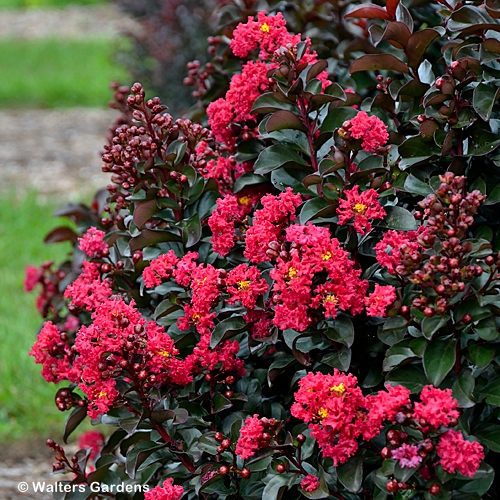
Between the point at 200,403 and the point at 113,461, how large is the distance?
354mm

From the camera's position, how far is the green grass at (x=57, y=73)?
10430 mm

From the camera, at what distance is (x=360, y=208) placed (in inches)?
64.9

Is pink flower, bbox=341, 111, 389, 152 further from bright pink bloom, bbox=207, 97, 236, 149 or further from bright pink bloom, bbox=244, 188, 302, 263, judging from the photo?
bright pink bloom, bbox=207, 97, 236, 149

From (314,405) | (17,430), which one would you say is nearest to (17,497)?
(17,430)

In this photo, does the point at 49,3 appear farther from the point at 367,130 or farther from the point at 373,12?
the point at 367,130

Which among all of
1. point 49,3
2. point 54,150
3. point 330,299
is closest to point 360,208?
point 330,299

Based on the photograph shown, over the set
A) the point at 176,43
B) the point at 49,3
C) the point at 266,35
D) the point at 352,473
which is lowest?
the point at 49,3

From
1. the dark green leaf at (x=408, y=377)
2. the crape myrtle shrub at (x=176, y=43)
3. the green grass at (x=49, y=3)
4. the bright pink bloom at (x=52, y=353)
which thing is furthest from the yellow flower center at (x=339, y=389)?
the green grass at (x=49, y=3)

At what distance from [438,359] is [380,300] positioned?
0.51 feet

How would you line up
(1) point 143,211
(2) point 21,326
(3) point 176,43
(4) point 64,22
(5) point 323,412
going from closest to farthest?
(5) point 323,412 → (1) point 143,211 → (2) point 21,326 → (3) point 176,43 → (4) point 64,22

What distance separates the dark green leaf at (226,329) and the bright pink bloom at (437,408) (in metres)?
0.46

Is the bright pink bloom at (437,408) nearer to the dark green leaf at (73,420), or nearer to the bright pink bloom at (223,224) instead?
the bright pink bloom at (223,224)

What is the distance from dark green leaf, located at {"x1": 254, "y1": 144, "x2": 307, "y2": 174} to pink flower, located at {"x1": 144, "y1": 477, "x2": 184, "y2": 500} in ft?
2.39

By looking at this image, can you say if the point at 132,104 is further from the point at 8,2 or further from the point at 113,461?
the point at 8,2
